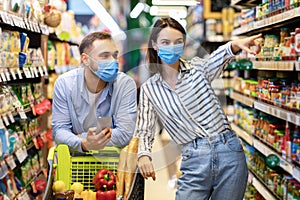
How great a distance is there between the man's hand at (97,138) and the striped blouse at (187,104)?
0.30 m

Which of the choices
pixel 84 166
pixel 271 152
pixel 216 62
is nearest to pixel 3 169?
pixel 84 166

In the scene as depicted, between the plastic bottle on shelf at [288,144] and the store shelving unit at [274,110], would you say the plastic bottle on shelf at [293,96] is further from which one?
the plastic bottle on shelf at [288,144]

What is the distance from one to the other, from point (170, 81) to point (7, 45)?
1544 millimetres

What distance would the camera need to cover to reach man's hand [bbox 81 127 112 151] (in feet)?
9.48

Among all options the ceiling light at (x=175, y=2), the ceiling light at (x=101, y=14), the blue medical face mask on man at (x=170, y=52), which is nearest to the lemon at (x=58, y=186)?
the blue medical face mask on man at (x=170, y=52)

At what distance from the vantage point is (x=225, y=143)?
123 inches

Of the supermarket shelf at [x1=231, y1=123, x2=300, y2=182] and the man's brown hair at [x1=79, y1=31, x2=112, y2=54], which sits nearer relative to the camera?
the man's brown hair at [x1=79, y1=31, x2=112, y2=54]

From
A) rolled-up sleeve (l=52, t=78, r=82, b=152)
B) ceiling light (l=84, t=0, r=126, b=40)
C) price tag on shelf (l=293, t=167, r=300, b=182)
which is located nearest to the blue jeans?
rolled-up sleeve (l=52, t=78, r=82, b=152)

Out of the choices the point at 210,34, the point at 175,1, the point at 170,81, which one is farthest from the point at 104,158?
the point at 175,1

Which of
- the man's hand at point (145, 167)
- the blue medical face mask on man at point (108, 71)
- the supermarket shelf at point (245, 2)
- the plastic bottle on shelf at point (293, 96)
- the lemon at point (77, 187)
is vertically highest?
the supermarket shelf at point (245, 2)

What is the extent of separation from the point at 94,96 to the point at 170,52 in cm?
48

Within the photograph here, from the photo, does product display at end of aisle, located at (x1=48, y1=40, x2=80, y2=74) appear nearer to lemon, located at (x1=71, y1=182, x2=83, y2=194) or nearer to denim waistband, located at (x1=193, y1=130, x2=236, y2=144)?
lemon, located at (x1=71, y1=182, x2=83, y2=194)

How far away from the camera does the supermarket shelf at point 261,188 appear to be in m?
4.87

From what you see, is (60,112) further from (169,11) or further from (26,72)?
(169,11)
